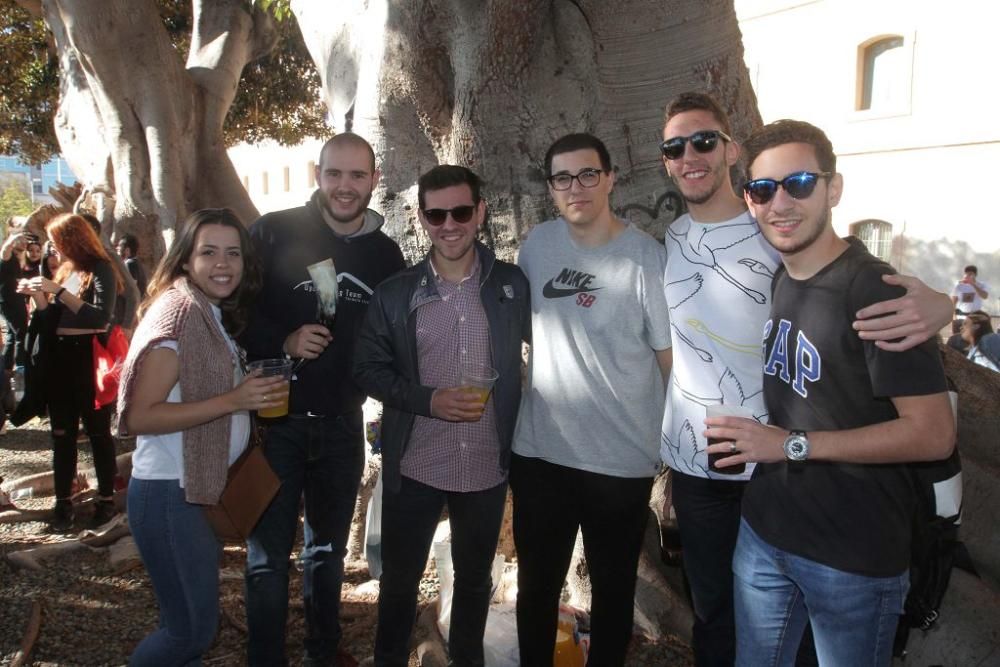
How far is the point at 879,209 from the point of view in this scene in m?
16.6

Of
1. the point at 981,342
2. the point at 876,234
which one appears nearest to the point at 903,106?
the point at 876,234

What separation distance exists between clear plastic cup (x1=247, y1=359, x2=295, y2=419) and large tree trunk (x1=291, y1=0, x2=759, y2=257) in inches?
57.9

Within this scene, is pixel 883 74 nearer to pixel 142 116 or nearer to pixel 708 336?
pixel 142 116

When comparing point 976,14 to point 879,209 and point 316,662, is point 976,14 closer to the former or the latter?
point 879,209

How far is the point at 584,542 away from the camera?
2.59m

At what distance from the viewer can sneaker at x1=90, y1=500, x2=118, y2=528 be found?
16.4 feet

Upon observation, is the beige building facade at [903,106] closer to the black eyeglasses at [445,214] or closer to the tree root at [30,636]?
the black eyeglasses at [445,214]

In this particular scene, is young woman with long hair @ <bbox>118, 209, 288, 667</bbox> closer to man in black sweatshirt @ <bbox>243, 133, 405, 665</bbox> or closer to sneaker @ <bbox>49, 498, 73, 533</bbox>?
man in black sweatshirt @ <bbox>243, 133, 405, 665</bbox>

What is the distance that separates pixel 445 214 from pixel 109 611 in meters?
2.79

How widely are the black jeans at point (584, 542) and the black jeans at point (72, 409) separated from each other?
346cm

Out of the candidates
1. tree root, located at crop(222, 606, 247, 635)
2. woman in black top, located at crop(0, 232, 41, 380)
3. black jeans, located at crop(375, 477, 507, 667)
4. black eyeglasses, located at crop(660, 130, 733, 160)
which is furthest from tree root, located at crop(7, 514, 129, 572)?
black eyeglasses, located at crop(660, 130, 733, 160)

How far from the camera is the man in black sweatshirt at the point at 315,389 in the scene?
2762 mm

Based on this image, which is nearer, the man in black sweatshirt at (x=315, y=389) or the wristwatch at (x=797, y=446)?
the wristwatch at (x=797, y=446)

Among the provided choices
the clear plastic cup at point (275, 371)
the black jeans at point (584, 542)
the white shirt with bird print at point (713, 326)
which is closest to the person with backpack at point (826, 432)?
the white shirt with bird print at point (713, 326)
